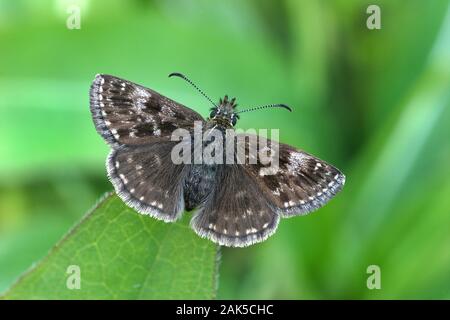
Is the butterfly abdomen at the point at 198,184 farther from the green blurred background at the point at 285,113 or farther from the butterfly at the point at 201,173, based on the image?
the green blurred background at the point at 285,113

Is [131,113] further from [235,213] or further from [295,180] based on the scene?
[295,180]

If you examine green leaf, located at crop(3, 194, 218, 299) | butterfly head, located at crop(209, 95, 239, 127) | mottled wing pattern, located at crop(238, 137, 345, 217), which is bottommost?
green leaf, located at crop(3, 194, 218, 299)

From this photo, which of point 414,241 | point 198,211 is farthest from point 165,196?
point 414,241

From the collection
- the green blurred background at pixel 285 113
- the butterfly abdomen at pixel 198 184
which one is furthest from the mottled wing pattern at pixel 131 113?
the green blurred background at pixel 285 113

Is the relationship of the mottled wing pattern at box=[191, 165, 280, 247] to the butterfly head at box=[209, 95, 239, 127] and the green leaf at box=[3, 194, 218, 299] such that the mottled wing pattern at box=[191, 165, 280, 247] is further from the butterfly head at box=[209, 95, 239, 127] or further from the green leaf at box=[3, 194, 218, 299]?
the butterfly head at box=[209, 95, 239, 127]

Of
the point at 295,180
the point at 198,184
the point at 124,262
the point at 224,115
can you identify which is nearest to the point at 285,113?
the point at 224,115

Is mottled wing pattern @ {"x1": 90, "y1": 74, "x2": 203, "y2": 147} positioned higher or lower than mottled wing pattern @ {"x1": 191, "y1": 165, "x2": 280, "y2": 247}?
higher

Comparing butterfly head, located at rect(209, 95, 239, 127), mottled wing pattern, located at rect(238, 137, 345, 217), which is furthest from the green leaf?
butterfly head, located at rect(209, 95, 239, 127)
